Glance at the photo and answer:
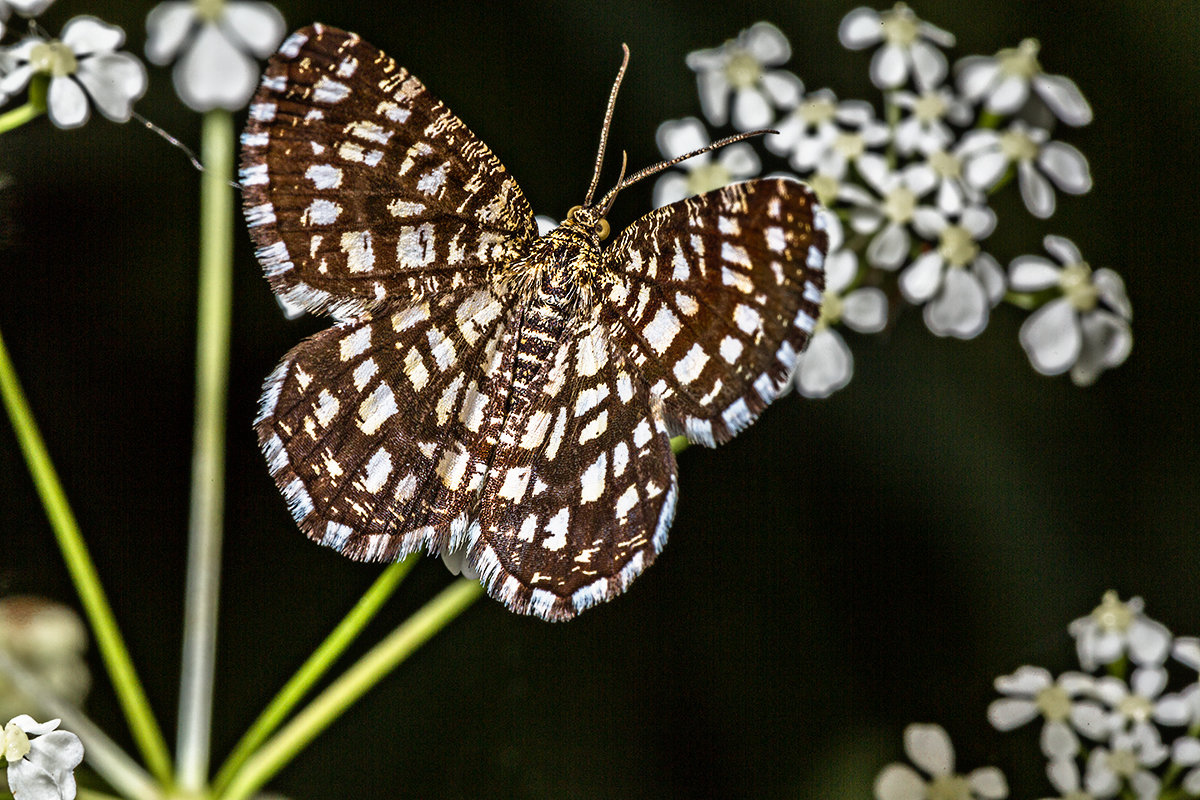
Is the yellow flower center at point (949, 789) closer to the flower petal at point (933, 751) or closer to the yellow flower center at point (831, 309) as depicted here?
the flower petal at point (933, 751)

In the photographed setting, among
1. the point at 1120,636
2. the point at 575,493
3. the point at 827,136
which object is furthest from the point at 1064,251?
the point at 575,493

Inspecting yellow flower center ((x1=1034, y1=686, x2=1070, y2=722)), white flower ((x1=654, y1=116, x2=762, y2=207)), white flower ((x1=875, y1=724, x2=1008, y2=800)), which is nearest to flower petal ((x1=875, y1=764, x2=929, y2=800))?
white flower ((x1=875, y1=724, x2=1008, y2=800))

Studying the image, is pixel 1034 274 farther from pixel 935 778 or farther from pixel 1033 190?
pixel 935 778

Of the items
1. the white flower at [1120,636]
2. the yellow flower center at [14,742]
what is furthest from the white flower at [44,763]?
the white flower at [1120,636]

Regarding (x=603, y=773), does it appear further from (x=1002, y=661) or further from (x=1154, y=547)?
(x=1154, y=547)

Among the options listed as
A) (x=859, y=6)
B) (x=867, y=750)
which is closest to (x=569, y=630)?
(x=867, y=750)
